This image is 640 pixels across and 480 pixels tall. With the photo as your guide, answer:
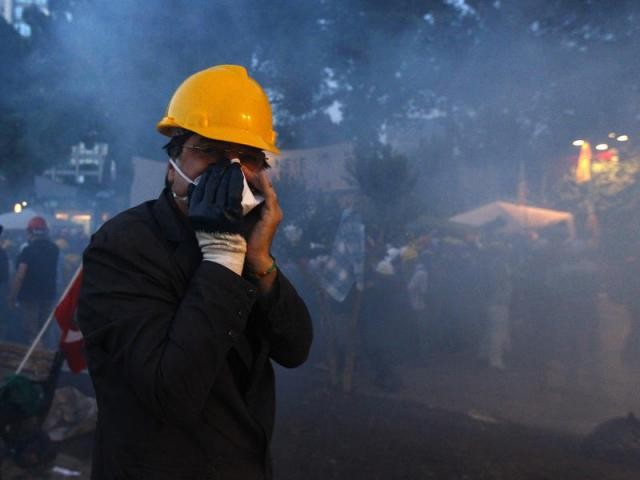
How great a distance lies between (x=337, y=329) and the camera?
8414 mm

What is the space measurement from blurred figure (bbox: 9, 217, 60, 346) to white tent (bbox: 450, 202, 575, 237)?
722 centimetres

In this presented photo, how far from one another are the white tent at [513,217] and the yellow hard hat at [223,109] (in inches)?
382

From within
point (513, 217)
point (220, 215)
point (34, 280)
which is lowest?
point (34, 280)

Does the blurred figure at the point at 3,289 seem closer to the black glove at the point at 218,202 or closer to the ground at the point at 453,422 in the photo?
the ground at the point at 453,422

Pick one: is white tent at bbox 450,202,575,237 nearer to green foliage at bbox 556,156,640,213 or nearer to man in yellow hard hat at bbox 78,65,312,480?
green foliage at bbox 556,156,640,213

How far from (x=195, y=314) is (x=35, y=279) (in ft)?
23.2

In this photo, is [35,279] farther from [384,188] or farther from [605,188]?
[605,188]

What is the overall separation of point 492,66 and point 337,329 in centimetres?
534

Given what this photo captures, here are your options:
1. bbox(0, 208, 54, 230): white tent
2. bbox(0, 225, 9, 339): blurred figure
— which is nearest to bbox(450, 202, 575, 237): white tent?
bbox(0, 225, 9, 339): blurred figure

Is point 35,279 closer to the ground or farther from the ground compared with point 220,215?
closer to the ground

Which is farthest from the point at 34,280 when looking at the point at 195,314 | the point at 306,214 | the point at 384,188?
the point at 195,314

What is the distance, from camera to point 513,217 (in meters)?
11.2

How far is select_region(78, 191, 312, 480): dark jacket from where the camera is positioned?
47.4 inches

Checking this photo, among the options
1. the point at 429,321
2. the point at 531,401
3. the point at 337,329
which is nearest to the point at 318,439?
the point at 531,401
